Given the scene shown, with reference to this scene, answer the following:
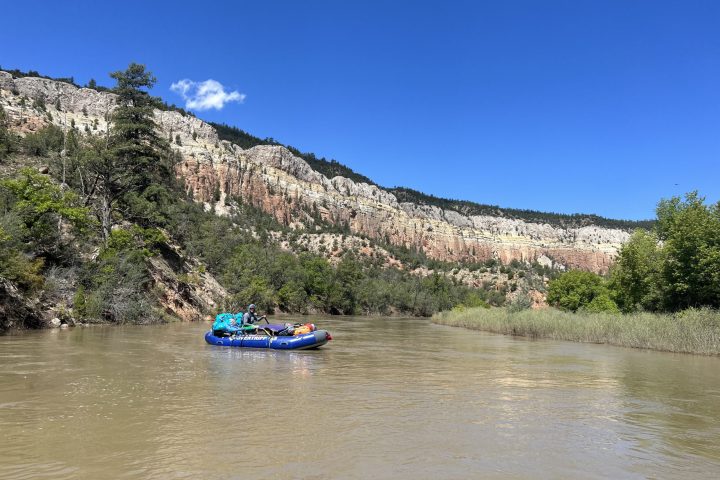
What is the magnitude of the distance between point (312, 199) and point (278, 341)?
106 meters

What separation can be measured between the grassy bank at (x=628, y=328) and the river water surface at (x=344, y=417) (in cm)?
397

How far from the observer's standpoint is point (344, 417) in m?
10.3

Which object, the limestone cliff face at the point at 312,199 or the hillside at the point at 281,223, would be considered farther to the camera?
the limestone cliff face at the point at 312,199

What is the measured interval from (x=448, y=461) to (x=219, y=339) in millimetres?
17246

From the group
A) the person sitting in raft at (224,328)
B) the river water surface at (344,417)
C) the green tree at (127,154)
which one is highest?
the green tree at (127,154)

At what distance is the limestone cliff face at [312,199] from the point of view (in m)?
101

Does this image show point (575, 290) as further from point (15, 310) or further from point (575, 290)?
point (15, 310)

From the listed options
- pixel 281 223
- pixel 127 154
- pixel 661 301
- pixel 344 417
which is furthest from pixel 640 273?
pixel 281 223

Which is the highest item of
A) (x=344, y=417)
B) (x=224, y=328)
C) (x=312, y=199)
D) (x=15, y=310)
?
(x=312, y=199)

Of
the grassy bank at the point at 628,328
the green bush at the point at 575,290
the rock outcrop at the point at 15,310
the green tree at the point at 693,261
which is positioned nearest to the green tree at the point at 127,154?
the rock outcrop at the point at 15,310

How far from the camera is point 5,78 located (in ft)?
306

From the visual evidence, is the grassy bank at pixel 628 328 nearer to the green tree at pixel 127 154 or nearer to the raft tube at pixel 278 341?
the raft tube at pixel 278 341

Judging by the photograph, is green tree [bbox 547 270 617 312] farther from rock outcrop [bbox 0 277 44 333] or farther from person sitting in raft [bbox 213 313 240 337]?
rock outcrop [bbox 0 277 44 333]

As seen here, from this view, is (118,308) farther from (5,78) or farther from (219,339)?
(5,78)
